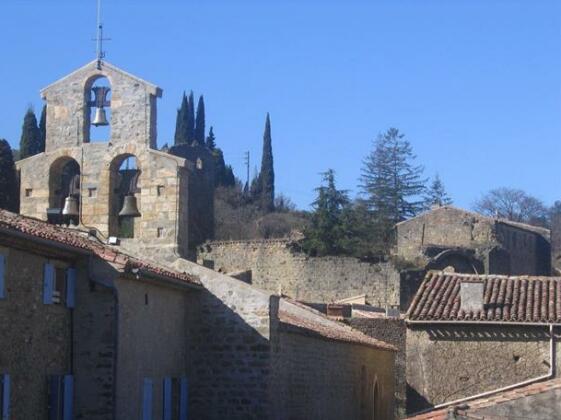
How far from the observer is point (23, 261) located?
16938 mm

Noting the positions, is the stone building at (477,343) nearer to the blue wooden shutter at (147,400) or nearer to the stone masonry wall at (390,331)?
the stone masonry wall at (390,331)

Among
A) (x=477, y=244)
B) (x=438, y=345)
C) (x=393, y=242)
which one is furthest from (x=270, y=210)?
(x=438, y=345)

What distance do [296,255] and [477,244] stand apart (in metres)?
9.54

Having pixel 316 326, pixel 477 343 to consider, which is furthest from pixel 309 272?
pixel 316 326

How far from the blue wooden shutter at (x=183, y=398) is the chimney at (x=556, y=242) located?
50.6 metres

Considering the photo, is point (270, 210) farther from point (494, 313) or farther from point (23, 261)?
point (23, 261)

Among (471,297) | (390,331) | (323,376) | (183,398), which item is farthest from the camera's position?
(390,331)

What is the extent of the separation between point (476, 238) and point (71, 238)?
46803 mm

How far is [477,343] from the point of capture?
27.5 metres

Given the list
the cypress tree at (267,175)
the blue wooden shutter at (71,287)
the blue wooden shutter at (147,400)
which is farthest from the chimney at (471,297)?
the cypress tree at (267,175)

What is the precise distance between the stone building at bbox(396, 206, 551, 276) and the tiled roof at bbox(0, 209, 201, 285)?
133 feet

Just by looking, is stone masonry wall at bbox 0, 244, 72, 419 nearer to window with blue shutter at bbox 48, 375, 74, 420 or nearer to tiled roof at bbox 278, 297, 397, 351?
window with blue shutter at bbox 48, 375, 74, 420

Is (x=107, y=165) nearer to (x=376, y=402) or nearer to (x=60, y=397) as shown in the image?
(x=60, y=397)

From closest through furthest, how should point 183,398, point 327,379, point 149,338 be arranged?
point 149,338, point 183,398, point 327,379
